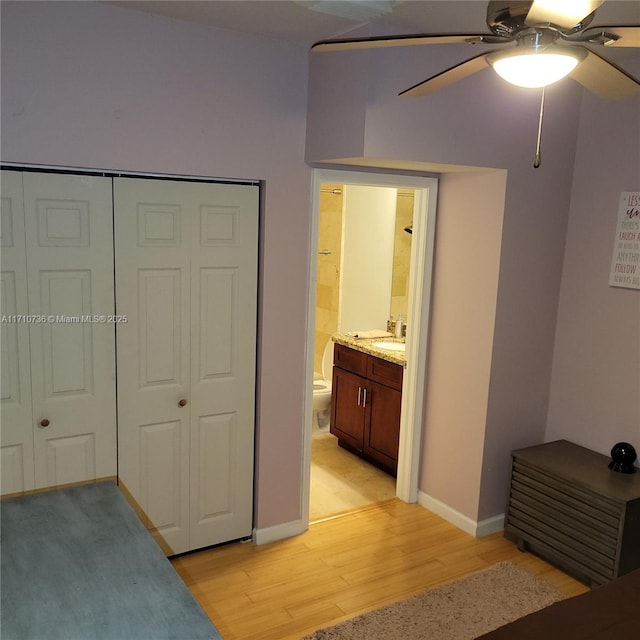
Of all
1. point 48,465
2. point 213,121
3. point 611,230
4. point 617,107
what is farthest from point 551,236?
point 48,465

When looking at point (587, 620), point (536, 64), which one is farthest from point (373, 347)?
point (536, 64)

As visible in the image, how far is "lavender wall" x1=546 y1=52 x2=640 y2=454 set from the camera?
3.20 m

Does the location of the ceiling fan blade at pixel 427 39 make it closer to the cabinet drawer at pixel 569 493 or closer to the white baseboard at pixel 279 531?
the cabinet drawer at pixel 569 493

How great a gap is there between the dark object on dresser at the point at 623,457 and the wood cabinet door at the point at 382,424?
4.33ft

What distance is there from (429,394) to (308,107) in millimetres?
1790

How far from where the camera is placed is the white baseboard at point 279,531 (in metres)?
3.34

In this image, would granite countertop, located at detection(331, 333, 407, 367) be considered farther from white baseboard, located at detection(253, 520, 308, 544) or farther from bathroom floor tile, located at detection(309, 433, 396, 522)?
white baseboard, located at detection(253, 520, 308, 544)

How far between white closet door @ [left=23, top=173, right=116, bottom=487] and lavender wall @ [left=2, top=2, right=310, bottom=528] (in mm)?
172

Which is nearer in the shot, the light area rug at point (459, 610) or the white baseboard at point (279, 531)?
the light area rug at point (459, 610)

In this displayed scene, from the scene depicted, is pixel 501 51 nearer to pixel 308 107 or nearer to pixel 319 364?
pixel 308 107

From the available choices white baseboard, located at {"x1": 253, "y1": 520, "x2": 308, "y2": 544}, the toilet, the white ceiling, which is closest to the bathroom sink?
the toilet

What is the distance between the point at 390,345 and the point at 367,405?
444mm

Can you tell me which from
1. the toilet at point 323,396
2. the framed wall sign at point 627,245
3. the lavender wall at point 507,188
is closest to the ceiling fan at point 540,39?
the lavender wall at point 507,188

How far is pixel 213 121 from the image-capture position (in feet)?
9.34
